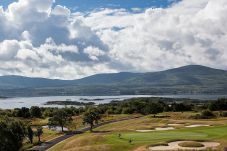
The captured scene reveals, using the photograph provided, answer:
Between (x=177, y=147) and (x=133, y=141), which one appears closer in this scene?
(x=177, y=147)

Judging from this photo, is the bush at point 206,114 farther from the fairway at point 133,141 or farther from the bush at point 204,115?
the fairway at point 133,141

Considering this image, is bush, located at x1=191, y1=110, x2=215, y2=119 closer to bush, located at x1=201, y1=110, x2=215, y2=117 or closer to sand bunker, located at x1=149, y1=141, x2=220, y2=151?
bush, located at x1=201, y1=110, x2=215, y2=117

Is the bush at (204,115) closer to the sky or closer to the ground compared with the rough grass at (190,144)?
closer to the sky

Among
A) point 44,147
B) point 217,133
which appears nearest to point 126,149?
point 217,133

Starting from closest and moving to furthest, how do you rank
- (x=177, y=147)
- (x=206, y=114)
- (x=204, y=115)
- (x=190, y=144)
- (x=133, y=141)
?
1. (x=177, y=147)
2. (x=190, y=144)
3. (x=133, y=141)
4. (x=204, y=115)
5. (x=206, y=114)

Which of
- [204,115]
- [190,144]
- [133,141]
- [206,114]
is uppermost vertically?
[206,114]

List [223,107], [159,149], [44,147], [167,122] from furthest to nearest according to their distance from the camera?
[223,107] → [167,122] → [44,147] → [159,149]

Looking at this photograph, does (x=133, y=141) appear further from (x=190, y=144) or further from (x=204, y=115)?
(x=204, y=115)

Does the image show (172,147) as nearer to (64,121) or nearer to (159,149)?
(159,149)

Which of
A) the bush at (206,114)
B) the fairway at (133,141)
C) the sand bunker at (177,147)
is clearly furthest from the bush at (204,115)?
the sand bunker at (177,147)

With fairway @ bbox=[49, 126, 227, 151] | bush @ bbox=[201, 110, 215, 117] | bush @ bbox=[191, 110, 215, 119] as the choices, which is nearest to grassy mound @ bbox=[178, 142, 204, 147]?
fairway @ bbox=[49, 126, 227, 151]

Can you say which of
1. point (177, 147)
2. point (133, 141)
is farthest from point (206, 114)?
point (177, 147)
